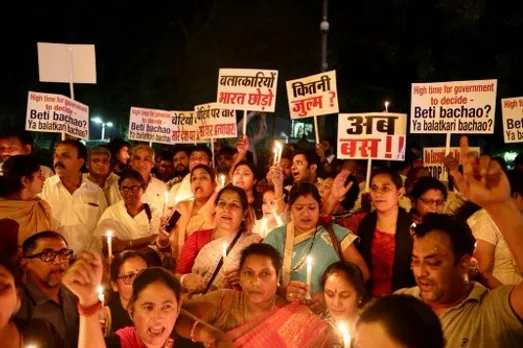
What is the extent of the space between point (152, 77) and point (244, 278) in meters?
16.2

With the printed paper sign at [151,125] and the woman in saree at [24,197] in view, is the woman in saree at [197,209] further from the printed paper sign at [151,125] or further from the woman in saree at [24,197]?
the printed paper sign at [151,125]

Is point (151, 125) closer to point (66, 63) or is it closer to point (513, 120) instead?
point (66, 63)

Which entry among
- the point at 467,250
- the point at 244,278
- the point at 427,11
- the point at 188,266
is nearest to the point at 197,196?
the point at 188,266

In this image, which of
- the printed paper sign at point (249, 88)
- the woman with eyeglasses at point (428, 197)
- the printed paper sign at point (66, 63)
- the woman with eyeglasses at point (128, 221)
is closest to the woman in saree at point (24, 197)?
the woman with eyeglasses at point (128, 221)

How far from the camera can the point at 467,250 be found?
268cm

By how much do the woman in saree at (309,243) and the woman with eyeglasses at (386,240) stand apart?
163 mm

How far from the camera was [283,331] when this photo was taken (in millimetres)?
3371

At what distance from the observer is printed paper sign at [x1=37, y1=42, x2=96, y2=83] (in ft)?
25.5

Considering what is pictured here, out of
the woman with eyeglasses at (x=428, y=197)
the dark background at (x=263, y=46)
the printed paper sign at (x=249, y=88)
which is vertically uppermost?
the dark background at (x=263, y=46)

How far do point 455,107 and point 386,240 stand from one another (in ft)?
10.5

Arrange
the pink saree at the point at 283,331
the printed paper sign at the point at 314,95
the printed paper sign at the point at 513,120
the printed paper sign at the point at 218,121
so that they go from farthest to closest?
the printed paper sign at the point at 218,121 < the printed paper sign at the point at 314,95 < the printed paper sign at the point at 513,120 < the pink saree at the point at 283,331

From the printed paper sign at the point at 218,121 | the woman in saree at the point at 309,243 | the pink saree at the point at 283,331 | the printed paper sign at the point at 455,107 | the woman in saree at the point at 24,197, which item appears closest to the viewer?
the pink saree at the point at 283,331

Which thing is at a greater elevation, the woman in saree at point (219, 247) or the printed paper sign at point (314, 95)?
the printed paper sign at point (314, 95)

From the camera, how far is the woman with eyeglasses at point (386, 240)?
4.26 metres
